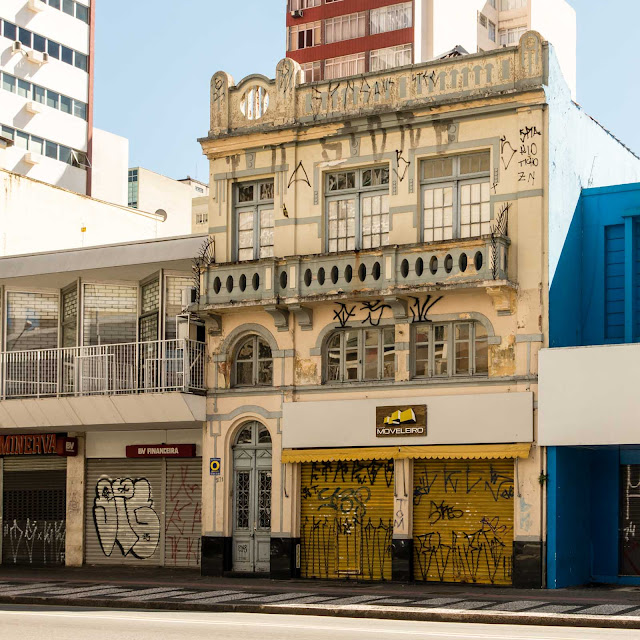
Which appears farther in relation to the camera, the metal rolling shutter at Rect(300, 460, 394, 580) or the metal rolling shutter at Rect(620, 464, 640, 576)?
the metal rolling shutter at Rect(300, 460, 394, 580)

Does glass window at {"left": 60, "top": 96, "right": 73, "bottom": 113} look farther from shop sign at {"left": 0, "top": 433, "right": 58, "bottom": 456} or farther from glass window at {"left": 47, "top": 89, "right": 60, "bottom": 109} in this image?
shop sign at {"left": 0, "top": 433, "right": 58, "bottom": 456}

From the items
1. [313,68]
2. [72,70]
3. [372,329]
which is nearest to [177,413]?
[372,329]

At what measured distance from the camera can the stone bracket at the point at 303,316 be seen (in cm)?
2645

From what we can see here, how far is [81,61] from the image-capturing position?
2810 inches

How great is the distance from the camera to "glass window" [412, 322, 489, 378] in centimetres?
2503

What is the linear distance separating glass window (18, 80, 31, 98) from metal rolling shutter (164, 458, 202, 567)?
4230 centimetres

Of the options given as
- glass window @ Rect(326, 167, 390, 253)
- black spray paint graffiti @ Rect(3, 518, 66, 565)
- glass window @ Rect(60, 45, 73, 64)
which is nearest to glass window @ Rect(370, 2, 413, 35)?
glass window @ Rect(60, 45, 73, 64)

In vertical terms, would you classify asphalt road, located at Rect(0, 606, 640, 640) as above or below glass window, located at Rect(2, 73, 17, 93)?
below

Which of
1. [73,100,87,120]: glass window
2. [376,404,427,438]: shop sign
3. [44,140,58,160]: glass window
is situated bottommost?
[376,404,427,438]: shop sign

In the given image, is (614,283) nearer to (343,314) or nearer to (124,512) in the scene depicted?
(343,314)

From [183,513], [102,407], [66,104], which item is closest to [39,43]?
[66,104]

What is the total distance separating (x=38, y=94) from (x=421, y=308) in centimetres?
4769

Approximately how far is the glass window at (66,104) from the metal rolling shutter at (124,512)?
42.8 metres

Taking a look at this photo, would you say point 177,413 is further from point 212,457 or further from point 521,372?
point 521,372
